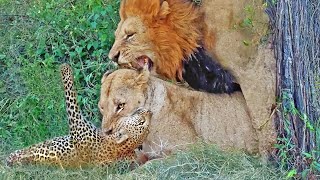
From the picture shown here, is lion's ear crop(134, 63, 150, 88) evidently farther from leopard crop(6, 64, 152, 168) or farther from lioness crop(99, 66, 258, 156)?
leopard crop(6, 64, 152, 168)

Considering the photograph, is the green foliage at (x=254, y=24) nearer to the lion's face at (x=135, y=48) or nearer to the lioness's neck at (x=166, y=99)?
the lioness's neck at (x=166, y=99)

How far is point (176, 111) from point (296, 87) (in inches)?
32.7

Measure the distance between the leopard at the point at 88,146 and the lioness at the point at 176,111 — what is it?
0.32 feet

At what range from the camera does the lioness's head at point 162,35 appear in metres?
5.34

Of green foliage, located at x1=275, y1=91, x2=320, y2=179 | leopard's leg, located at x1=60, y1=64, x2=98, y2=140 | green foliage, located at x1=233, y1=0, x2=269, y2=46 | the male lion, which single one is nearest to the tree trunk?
green foliage, located at x1=275, y1=91, x2=320, y2=179

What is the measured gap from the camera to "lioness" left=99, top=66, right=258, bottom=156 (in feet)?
16.5

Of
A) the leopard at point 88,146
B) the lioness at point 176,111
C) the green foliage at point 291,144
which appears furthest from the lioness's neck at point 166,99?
the green foliage at point 291,144

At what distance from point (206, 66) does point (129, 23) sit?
0.63 metres

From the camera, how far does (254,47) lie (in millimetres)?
4914

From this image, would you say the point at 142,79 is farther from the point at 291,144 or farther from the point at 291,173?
the point at 291,173

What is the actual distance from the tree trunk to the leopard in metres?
0.89

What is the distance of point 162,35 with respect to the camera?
535 centimetres

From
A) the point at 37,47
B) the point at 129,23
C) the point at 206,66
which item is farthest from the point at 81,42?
the point at 206,66

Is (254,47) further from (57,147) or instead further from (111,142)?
(57,147)
